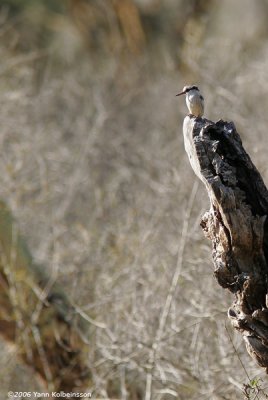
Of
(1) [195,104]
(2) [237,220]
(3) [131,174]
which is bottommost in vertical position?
(2) [237,220]

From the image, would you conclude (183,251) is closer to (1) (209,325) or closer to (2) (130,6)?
(1) (209,325)

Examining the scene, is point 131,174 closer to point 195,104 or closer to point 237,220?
point 195,104

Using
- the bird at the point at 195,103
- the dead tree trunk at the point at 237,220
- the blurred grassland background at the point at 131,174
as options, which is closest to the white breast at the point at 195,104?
the bird at the point at 195,103

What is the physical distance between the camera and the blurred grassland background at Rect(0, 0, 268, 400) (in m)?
6.20

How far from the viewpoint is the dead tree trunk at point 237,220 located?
3.85 m

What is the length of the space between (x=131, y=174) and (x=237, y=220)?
6.69 meters

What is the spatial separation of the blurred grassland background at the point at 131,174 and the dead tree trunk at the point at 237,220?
4.58 ft

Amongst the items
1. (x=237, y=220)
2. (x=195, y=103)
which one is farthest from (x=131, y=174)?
(x=237, y=220)

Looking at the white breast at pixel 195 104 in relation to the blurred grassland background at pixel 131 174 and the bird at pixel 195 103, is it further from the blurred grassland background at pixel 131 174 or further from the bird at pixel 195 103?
the blurred grassland background at pixel 131 174

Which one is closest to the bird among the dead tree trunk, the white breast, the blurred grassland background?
the white breast

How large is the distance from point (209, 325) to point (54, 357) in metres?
1.35

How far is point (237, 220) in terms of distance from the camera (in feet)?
12.6

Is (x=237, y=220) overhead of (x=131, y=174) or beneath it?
beneath

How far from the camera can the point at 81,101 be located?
520 inches
